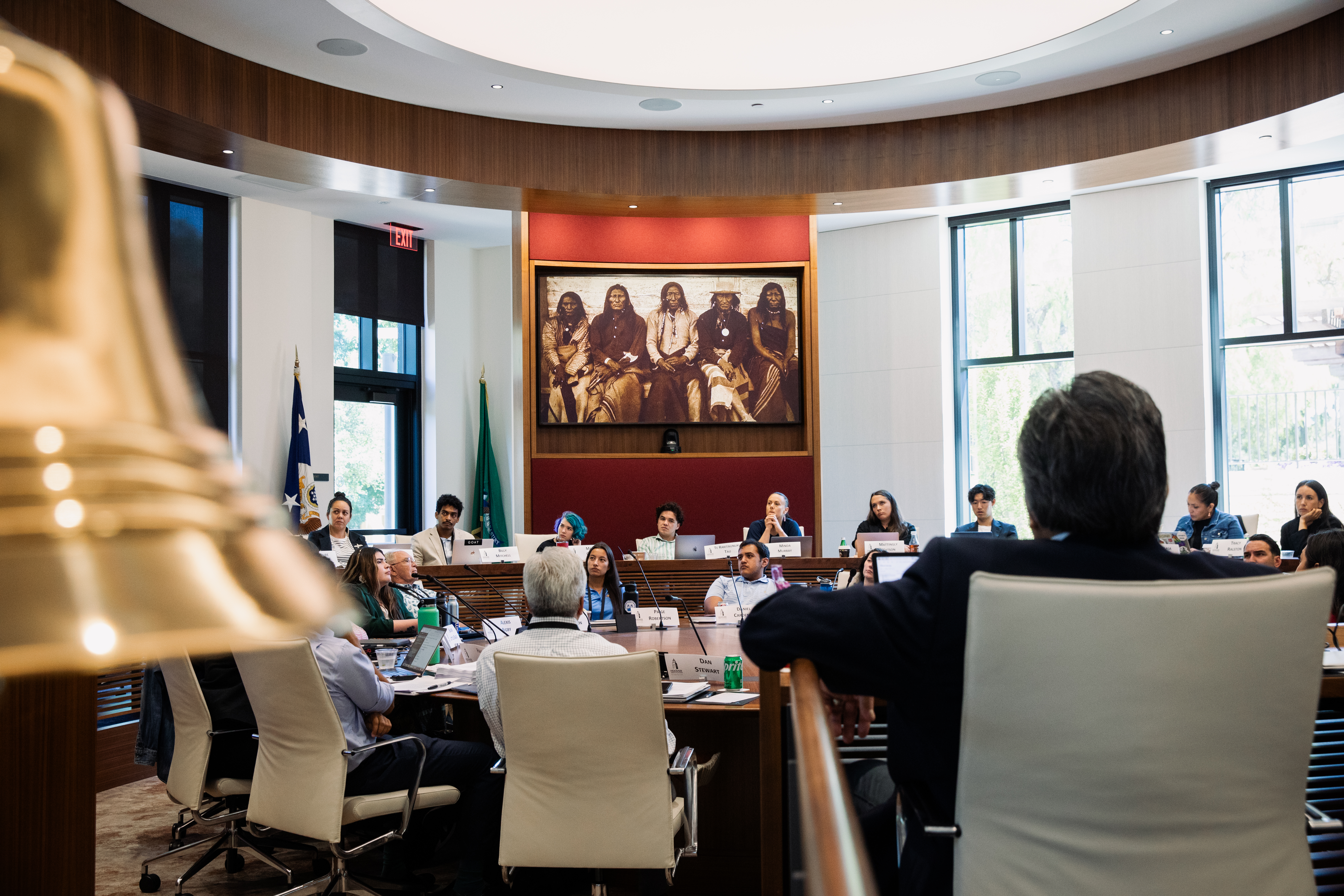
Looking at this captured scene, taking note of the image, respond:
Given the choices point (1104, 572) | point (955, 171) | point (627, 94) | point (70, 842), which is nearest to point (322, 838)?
point (70, 842)

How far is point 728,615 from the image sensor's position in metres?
5.46

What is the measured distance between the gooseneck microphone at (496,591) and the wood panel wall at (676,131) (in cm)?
280

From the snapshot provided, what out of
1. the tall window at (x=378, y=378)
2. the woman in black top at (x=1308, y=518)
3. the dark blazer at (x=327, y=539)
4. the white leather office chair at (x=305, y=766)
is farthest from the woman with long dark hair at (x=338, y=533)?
the woman in black top at (x=1308, y=518)

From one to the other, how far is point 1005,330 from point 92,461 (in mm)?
10736

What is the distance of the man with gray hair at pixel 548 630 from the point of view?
135 inches

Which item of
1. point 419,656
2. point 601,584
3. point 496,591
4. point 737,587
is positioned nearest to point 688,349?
point 737,587

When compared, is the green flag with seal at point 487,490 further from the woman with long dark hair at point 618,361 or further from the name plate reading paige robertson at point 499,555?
the name plate reading paige robertson at point 499,555

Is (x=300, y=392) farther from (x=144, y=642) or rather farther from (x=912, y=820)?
(x=144, y=642)

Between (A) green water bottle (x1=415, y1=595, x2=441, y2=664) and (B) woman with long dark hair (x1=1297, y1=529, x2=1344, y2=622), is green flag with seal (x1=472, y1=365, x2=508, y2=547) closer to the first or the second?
(A) green water bottle (x1=415, y1=595, x2=441, y2=664)

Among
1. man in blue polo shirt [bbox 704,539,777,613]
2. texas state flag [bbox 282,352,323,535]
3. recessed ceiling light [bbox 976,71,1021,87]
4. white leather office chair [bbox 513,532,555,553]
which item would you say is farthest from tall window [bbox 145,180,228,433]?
recessed ceiling light [bbox 976,71,1021,87]

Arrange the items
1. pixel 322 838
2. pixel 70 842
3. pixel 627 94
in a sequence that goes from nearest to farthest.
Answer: pixel 70 842
pixel 322 838
pixel 627 94

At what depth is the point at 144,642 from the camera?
277 millimetres

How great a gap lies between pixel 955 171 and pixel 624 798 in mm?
6044

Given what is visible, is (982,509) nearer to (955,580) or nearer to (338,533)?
(338,533)
